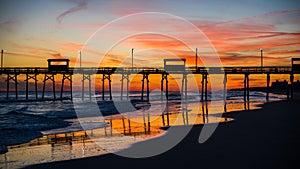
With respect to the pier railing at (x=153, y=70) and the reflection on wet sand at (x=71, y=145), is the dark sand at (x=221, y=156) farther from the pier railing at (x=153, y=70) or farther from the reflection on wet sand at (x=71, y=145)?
the pier railing at (x=153, y=70)

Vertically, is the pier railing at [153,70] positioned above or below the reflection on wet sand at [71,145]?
above

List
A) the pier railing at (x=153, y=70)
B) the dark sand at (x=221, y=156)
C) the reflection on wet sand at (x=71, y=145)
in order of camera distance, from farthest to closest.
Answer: the pier railing at (x=153, y=70) → the reflection on wet sand at (x=71, y=145) → the dark sand at (x=221, y=156)

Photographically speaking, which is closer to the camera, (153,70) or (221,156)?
(221,156)

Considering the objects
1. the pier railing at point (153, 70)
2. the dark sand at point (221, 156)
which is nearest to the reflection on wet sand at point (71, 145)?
the dark sand at point (221, 156)

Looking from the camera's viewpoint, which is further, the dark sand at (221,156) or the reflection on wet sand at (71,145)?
the reflection on wet sand at (71,145)

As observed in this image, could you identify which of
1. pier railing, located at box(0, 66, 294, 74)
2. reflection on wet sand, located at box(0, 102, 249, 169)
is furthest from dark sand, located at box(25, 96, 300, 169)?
pier railing, located at box(0, 66, 294, 74)

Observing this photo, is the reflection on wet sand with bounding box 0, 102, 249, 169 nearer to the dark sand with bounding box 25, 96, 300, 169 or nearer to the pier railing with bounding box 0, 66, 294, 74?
the dark sand with bounding box 25, 96, 300, 169

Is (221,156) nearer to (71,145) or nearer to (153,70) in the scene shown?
(71,145)

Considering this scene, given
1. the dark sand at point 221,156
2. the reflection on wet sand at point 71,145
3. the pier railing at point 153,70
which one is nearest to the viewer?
the dark sand at point 221,156

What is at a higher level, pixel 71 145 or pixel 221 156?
pixel 221 156

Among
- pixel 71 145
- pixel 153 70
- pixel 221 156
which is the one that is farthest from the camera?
pixel 153 70

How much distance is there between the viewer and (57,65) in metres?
46.9

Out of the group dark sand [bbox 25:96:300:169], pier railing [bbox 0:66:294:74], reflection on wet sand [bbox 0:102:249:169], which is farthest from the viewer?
pier railing [bbox 0:66:294:74]

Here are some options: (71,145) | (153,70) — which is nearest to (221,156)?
(71,145)
